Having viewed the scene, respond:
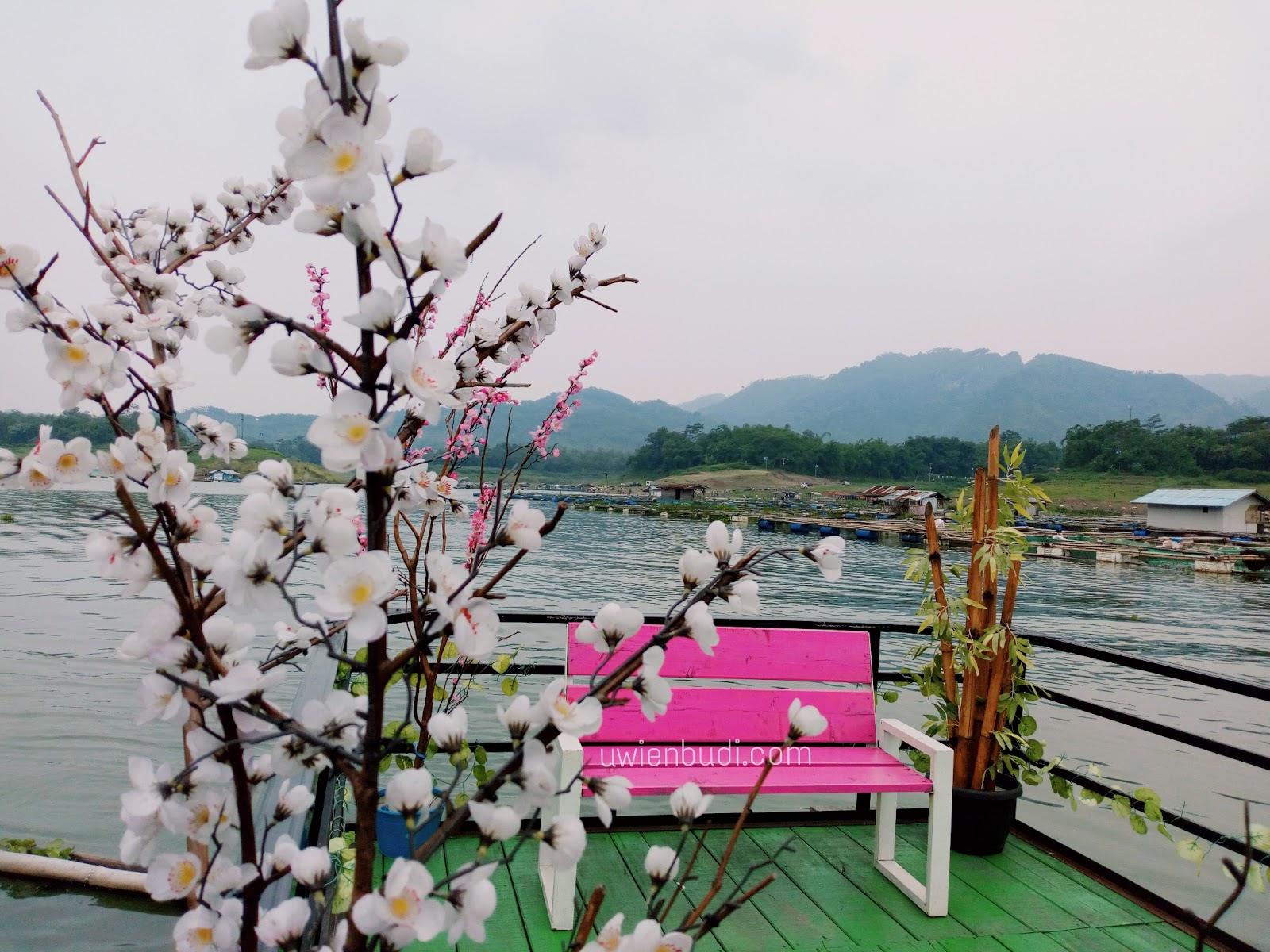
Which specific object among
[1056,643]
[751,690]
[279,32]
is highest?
[279,32]

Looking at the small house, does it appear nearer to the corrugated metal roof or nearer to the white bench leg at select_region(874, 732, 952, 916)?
the corrugated metal roof

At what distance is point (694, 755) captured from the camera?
2.53m

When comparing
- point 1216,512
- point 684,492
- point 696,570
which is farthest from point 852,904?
point 684,492

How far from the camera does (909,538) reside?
40.0 metres

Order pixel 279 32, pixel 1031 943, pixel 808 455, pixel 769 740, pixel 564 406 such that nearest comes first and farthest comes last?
pixel 279 32, pixel 1031 943, pixel 769 740, pixel 564 406, pixel 808 455

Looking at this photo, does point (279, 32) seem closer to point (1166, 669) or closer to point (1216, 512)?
point (1166, 669)

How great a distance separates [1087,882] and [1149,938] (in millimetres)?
309

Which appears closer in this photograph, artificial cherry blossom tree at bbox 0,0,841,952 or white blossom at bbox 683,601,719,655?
artificial cherry blossom tree at bbox 0,0,841,952

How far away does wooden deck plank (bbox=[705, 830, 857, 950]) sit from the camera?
218 centimetres

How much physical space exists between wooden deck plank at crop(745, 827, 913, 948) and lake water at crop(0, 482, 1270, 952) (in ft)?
6.68

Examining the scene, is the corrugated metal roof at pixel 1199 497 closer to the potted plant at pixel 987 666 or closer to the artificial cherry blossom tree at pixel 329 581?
the potted plant at pixel 987 666

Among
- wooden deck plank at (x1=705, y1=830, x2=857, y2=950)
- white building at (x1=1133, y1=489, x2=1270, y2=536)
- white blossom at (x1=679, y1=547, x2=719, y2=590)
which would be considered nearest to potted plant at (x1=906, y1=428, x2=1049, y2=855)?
wooden deck plank at (x1=705, y1=830, x2=857, y2=950)

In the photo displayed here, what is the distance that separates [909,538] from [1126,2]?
37.6m

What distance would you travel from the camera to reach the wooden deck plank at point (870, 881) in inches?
89.4
